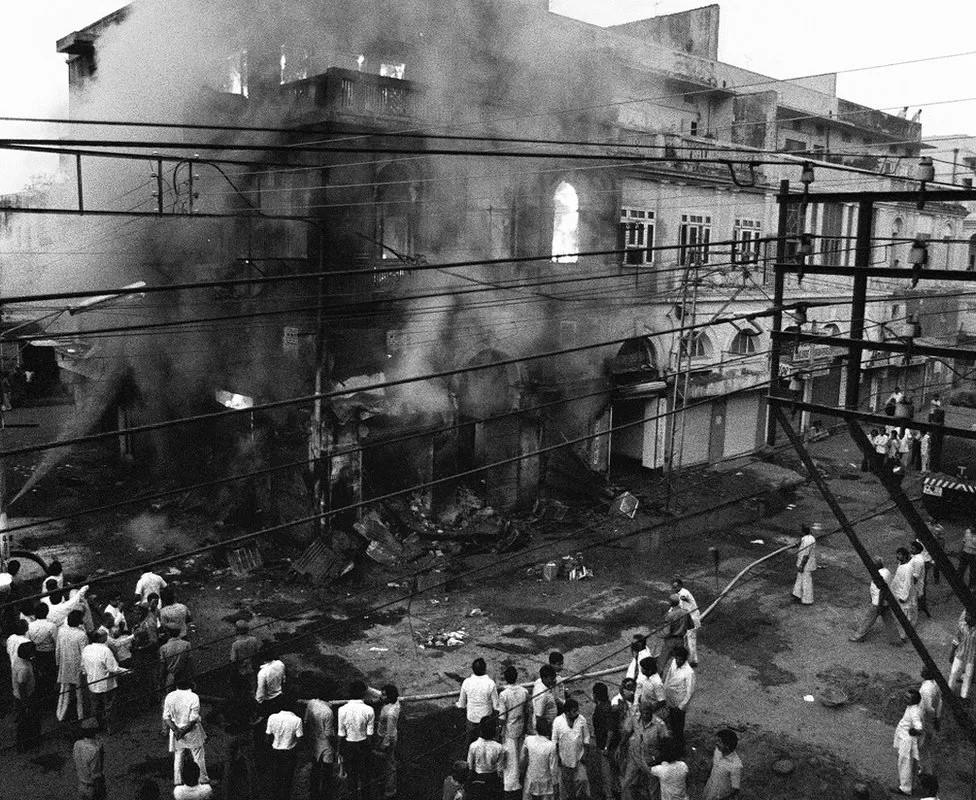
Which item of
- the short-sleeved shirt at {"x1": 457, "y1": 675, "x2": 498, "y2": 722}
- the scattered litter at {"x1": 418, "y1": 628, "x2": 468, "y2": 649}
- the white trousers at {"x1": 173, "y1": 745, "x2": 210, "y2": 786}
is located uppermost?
the short-sleeved shirt at {"x1": 457, "y1": 675, "x2": 498, "y2": 722}

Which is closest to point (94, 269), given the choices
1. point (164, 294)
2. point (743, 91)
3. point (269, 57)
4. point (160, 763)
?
point (164, 294)

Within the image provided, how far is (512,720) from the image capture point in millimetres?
9133

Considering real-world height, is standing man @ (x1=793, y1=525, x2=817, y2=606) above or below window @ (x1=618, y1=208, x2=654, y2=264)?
below

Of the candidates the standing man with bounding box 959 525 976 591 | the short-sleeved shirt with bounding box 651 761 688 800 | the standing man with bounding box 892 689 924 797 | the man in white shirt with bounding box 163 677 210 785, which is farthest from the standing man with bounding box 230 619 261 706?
the standing man with bounding box 959 525 976 591

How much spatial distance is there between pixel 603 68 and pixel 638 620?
13999 millimetres

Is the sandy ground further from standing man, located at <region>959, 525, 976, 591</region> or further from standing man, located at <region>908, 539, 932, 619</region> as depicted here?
standing man, located at <region>959, 525, 976, 591</region>

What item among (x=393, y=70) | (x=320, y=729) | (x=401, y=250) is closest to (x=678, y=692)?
(x=320, y=729)

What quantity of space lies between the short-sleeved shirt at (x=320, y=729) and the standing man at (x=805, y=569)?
814 centimetres

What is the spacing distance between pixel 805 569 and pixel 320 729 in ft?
28.4

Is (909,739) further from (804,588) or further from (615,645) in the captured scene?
(804,588)

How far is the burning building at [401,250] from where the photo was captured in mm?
17266

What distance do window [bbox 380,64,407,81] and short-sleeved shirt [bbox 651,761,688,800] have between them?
50.3 ft

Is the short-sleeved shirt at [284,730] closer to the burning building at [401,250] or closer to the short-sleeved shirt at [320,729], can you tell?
the short-sleeved shirt at [320,729]

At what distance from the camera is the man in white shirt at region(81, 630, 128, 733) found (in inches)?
376
